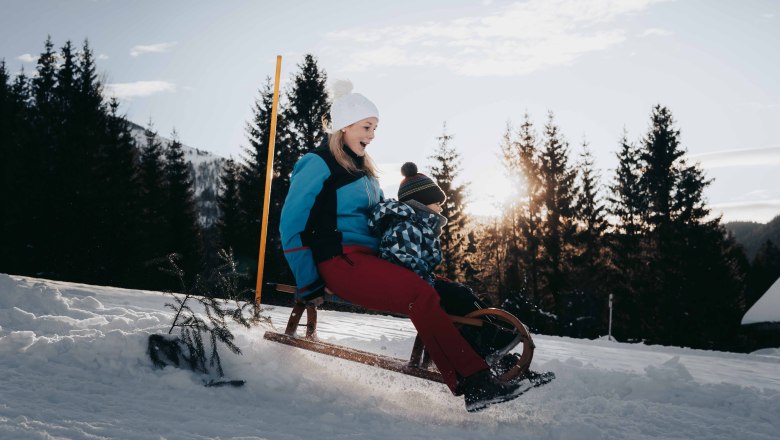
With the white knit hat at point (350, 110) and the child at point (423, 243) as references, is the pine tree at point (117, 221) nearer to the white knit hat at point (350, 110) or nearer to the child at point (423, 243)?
the white knit hat at point (350, 110)

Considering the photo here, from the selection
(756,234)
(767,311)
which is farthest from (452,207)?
(756,234)

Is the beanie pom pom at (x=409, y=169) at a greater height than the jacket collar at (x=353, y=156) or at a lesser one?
lesser

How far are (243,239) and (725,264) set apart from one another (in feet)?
73.8

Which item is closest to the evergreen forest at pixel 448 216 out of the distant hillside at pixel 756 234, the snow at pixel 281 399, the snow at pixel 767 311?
the snow at pixel 767 311

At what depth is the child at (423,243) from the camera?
3.14 m

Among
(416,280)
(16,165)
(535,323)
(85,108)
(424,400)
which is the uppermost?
(85,108)

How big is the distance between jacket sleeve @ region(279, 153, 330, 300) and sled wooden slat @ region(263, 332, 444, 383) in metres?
0.33

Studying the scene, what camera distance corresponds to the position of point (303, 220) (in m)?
3.24

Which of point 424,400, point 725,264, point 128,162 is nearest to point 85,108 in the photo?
point 128,162

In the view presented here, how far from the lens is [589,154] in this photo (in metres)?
29.7

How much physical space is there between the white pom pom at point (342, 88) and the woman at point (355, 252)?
0.31 m

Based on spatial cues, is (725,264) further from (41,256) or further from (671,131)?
(41,256)

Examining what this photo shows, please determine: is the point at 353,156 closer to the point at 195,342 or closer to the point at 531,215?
the point at 195,342

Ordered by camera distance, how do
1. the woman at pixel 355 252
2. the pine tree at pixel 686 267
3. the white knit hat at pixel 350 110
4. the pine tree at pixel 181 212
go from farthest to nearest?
the pine tree at pixel 181 212 < the pine tree at pixel 686 267 < the white knit hat at pixel 350 110 < the woman at pixel 355 252
